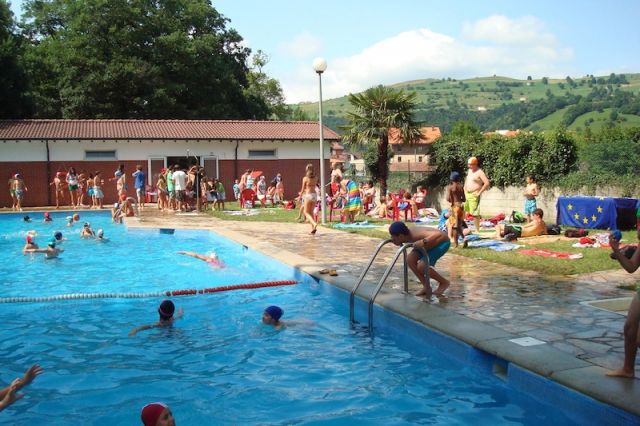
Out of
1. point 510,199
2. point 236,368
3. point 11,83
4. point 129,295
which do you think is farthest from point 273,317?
point 11,83

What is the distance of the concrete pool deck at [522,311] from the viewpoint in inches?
170

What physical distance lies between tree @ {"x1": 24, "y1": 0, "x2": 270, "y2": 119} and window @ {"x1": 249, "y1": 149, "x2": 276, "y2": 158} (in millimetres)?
11462

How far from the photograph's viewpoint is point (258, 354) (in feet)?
21.1

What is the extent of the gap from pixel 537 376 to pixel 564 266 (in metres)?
4.81

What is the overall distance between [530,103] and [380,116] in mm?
132546

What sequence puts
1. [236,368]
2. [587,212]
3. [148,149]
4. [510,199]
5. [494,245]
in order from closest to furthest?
[236,368], [494,245], [587,212], [510,199], [148,149]

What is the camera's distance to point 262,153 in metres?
30.1

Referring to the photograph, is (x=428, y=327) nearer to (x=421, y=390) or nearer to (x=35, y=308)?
(x=421, y=390)

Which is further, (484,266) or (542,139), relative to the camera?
(542,139)

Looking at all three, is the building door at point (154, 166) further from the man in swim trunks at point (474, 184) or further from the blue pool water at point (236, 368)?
the man in swim trunks at point (474, 184)

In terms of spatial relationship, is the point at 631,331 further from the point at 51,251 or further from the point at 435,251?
the point at 51,251

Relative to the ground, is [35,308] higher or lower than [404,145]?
lower

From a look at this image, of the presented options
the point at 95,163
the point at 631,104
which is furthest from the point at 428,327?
the point at 631,104

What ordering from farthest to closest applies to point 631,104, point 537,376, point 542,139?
1. point 631,104
2. point 542,139
3. point 537,376
